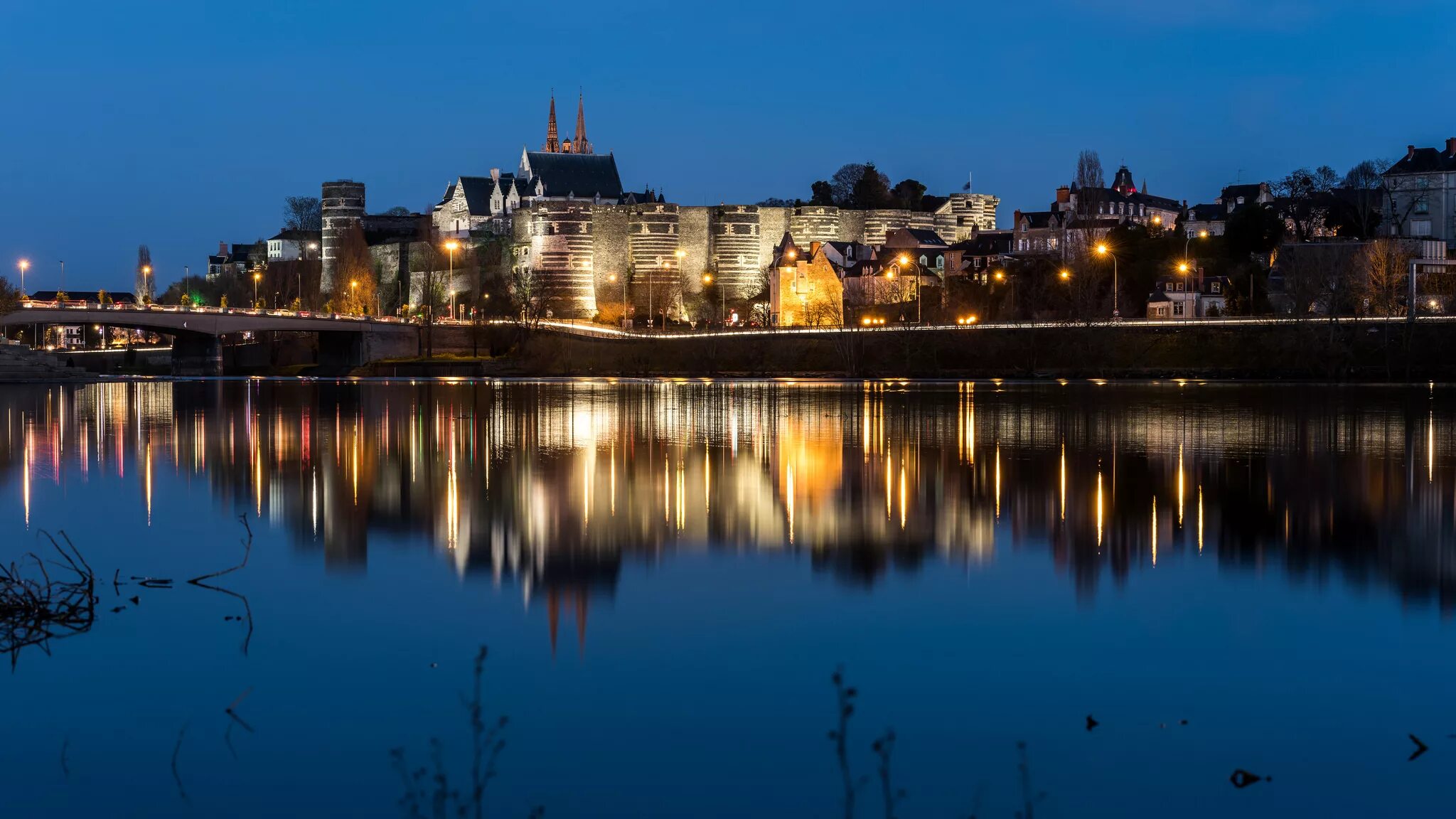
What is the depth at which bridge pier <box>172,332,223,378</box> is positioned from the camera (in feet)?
301

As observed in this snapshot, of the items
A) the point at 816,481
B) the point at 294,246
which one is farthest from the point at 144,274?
the point at 816,481

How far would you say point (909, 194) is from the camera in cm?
14288

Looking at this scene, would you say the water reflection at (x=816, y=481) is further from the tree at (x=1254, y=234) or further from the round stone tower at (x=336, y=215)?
the round stone tower at (x=336, y=215)

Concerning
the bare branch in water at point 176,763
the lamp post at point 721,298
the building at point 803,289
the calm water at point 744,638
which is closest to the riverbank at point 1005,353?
the building at point 803,289

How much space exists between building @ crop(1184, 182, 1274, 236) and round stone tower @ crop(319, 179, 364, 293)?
6850 cm

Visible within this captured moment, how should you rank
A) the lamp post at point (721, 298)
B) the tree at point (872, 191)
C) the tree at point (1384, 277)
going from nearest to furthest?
the tree at point (1384, 277) < the lamp post at point (721, 298) < the tree at point (872, 191)

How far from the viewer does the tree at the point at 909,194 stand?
13912cm

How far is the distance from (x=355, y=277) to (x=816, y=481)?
104 metres

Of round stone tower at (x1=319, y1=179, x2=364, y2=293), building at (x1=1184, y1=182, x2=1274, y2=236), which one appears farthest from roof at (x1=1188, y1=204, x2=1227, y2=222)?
round stone tower at (x1=319, y1=179, x2=364, y2=293)

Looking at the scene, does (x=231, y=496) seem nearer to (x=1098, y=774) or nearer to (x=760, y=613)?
(x=760, y=613)

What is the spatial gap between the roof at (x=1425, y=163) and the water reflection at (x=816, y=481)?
174 feet

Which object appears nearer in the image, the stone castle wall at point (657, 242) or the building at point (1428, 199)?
the building at point (1428, 199)

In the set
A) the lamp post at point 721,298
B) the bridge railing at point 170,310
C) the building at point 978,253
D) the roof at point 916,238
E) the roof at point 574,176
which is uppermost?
the roof at point 574,176

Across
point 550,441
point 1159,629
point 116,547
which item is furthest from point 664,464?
point 1159,629
